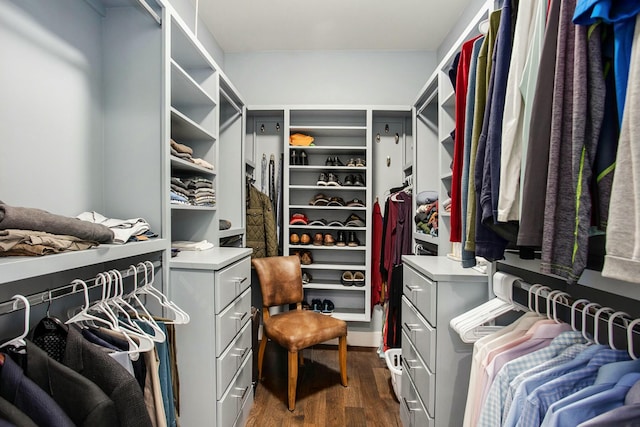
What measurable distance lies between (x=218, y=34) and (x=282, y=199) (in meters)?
1.54

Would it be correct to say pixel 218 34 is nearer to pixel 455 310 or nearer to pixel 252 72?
pixel 252 72

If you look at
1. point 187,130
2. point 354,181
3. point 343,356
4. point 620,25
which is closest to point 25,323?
point 620,25

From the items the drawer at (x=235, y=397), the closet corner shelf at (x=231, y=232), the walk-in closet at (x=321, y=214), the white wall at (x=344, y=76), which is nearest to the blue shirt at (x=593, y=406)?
the walk-in closet at (x=321, y=214)

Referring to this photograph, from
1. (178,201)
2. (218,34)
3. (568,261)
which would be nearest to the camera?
(568,261)

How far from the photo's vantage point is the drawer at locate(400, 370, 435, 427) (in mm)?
1405

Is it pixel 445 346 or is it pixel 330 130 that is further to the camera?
pixel 330 130

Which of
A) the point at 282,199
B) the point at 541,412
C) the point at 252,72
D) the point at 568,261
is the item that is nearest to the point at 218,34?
the point at 252,72

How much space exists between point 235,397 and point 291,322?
1.94 feet

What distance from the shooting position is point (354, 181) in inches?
106

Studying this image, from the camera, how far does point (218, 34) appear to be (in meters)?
2.63

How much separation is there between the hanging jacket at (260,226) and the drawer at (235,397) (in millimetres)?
953

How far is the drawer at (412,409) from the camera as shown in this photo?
55.3 inches

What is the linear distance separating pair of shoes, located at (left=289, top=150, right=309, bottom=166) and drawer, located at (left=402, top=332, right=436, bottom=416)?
1647mm

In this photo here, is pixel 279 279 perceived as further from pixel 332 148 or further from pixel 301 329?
pixel 332 148
